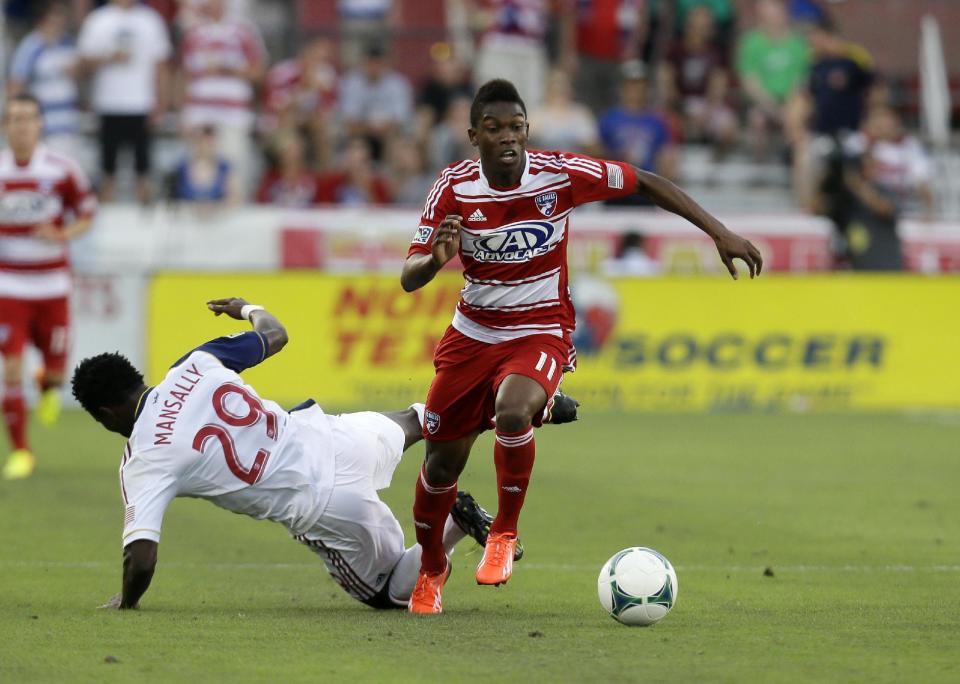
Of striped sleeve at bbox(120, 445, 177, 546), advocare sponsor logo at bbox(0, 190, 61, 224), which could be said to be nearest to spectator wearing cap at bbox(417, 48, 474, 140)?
advocare sponsor logo at bbox(0, 190, 61, 224)

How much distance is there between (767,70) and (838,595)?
15434mm

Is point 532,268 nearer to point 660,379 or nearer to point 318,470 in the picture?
point 318,470

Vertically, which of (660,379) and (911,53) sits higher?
(911,53)

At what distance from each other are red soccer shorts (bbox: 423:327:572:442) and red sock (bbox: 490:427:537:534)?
22 cm

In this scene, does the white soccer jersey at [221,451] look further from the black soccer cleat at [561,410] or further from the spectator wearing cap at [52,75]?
the spectator wearing cap at [52,75]

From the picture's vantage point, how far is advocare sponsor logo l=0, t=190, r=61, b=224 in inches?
491

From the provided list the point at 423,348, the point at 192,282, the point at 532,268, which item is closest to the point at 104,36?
the point at 192,282

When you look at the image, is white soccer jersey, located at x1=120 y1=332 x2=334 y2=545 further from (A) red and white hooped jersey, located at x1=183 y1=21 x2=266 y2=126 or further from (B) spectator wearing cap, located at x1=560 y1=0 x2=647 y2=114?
(B) spectator wearing cap, located at x1=560 y1=0 x2=647 y2=114

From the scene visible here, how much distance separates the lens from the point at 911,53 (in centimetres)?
2464

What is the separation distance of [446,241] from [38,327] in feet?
22.3

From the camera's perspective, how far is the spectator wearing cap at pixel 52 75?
1923cm

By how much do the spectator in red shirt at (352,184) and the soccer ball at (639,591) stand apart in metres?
13.1

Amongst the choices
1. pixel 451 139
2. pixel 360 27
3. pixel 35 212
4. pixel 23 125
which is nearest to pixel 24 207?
pixel 35 212

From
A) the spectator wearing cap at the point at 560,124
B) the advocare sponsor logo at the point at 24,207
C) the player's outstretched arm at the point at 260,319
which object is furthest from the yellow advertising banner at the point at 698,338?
A: the player's outstretched arm at the point at 260,319
